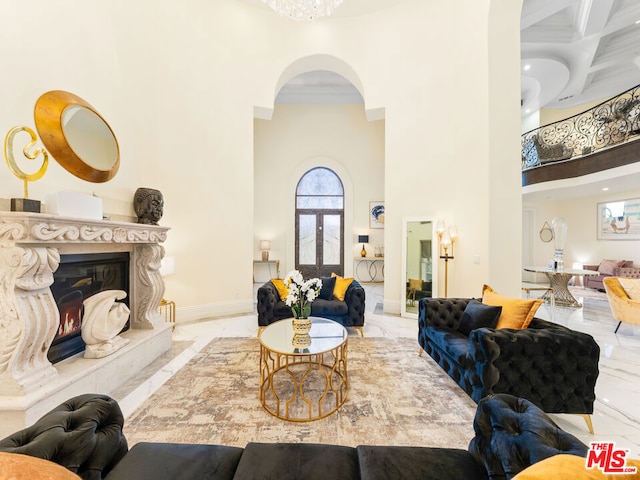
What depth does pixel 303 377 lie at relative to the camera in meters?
1.99

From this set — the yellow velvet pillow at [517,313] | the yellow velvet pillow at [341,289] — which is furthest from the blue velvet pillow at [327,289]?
the yellow velvet pillow at [517,313]

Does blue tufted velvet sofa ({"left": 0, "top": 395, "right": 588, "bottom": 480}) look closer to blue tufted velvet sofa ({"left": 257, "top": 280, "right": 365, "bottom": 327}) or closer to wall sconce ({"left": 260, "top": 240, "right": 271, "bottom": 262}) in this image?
blue tufted velvet sofa ({"left": 257, "top": 280, "right": 365, "bottom": 327})

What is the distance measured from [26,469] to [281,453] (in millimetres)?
870

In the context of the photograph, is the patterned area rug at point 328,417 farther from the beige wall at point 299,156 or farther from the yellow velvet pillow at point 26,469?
the beige wall at point 299,156

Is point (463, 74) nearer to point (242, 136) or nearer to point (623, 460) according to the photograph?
point (242, 136)

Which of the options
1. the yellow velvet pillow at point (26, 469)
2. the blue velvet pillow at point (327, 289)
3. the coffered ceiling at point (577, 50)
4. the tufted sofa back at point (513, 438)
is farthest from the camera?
the coffered ceiling at point (577, 50)

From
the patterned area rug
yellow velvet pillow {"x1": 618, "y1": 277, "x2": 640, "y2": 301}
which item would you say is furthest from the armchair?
the patterned area rug

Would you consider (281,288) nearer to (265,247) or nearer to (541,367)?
(541,367)

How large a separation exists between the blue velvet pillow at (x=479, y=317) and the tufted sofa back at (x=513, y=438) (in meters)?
1.48

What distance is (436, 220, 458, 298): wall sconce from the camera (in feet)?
14.1

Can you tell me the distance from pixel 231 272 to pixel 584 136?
9335mm

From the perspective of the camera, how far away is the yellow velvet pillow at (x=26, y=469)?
0.63m

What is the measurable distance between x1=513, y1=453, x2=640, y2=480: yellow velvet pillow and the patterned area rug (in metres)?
1.36

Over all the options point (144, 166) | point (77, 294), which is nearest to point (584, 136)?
point (144, 166)
